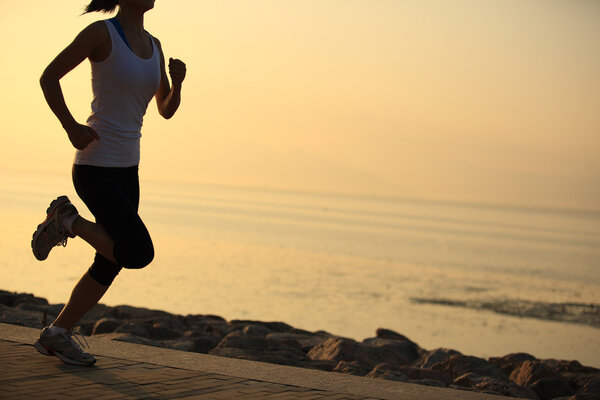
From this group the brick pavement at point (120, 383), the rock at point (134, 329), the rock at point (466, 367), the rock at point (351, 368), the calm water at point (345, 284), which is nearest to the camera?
the brick pavement at point (120, 383)

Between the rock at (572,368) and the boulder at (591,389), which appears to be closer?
the boulder at (591,389)

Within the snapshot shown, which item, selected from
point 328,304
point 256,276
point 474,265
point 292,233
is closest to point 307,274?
point 256,276

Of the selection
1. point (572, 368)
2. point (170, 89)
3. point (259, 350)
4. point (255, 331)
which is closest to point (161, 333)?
point (255, 331)

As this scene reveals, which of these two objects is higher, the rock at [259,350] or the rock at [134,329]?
the rock at [134,329]

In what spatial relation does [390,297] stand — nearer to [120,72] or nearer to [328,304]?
[328,304]

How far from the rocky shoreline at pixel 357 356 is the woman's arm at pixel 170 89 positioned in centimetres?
280

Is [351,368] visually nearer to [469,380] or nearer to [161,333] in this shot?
[469,380]

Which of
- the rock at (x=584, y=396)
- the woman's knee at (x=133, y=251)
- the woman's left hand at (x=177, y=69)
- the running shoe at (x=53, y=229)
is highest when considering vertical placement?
the woman's left hand at (x=177, y=69)

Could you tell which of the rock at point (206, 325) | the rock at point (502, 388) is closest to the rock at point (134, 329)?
the rock at point (206, 325)

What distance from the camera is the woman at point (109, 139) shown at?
4.10 metres

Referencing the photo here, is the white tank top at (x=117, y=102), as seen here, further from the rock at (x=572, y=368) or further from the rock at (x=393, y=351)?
the rock at (x=572, y=368)

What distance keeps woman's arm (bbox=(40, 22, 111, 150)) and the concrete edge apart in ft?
4.60

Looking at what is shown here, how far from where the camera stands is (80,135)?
159 inches

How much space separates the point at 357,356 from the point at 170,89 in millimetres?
4443
